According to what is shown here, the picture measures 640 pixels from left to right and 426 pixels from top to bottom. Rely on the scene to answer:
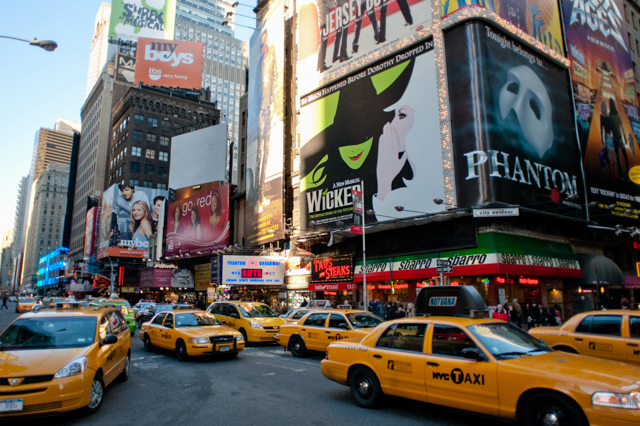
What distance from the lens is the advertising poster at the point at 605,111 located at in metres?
29.2

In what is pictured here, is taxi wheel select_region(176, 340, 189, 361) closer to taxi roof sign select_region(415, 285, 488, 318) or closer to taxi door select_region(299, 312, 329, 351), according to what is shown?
taxi door select_region(299, 312, 329, 351)

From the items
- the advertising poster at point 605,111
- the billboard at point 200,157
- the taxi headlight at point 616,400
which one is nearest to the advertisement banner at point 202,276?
the billboard at point 200,157

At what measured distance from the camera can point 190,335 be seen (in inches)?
479

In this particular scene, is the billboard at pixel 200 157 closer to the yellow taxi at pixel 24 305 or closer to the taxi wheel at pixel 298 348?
the yellow taxi at pixel 24 305

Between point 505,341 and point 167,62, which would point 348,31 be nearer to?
point 505,341

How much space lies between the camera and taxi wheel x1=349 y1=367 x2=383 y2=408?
709 cm

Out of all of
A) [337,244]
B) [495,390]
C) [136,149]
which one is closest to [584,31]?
[337,244]

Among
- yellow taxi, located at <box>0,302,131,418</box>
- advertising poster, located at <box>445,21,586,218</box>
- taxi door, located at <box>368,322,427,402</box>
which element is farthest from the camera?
advertising poster, located at <box>445,21,586,218</box>

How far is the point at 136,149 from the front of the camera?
298ft

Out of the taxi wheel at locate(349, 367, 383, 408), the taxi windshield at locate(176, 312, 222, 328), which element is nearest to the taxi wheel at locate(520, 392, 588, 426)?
the taxi wheel at locate(349, 367, 383, 408)

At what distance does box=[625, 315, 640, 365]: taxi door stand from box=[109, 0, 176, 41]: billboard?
124 meters

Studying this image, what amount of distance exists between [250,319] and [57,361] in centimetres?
988

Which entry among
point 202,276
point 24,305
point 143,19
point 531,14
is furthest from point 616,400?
point 143,19

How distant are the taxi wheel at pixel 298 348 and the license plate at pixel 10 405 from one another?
8.14m
